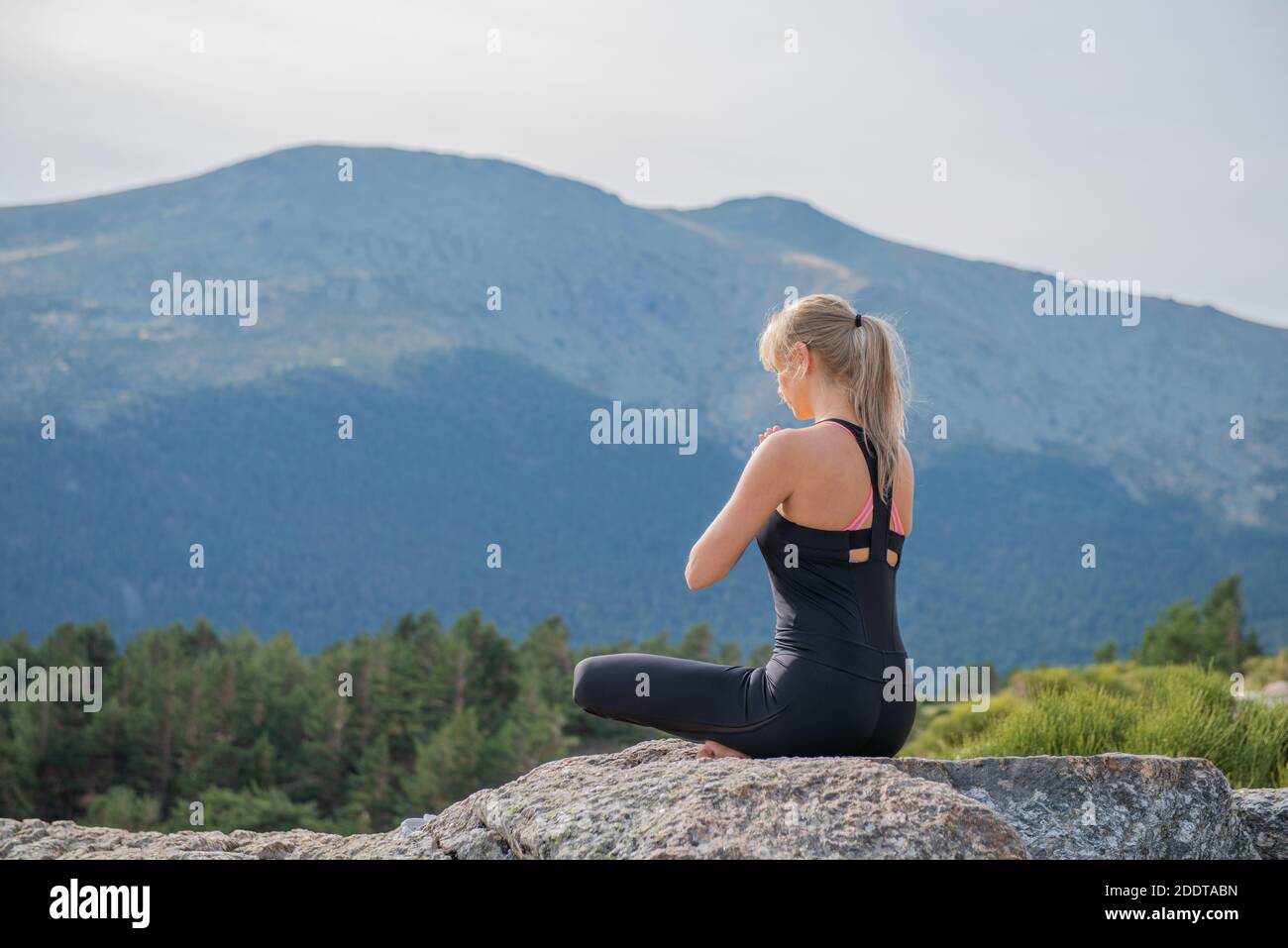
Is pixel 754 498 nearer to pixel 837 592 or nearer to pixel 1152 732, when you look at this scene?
pixel 837 592

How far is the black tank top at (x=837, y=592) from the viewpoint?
134 inches

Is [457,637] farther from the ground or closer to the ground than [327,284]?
closer to the ground

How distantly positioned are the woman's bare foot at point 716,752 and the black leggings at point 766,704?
0.06 feet

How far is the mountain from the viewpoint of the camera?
110938mm

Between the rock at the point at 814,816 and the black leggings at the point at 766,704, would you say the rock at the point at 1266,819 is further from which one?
the black leggings at the point at 766,704

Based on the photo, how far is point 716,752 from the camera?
3.58 meters

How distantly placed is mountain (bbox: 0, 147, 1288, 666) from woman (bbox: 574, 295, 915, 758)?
92410 mm

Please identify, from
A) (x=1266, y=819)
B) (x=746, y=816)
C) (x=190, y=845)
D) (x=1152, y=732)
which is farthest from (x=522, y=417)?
(x=746, y=816)

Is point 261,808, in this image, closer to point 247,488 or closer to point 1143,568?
point 247,488

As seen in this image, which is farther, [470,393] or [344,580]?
[470,393]

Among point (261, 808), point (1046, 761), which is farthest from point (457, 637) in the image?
point (1046, 761)

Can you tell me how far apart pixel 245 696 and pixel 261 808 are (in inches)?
264

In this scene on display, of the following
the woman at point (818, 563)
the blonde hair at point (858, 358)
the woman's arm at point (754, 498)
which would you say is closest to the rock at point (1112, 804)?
the woman at point (818, 563)
